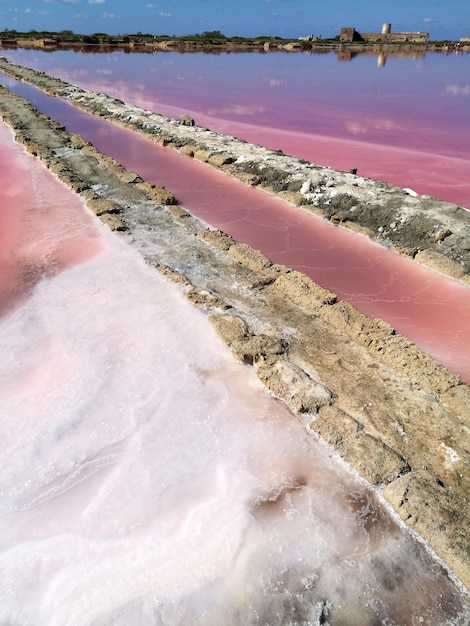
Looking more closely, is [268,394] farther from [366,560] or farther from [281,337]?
[366,560]

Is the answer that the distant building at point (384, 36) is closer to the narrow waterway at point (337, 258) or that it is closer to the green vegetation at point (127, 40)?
the green vegetation at point (127, 40)

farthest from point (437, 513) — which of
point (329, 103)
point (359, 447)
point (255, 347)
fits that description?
point (329, 103)

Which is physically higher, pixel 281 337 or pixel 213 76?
pixel 213 76

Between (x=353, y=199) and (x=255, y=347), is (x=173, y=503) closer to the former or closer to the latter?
(x=255, y=347)

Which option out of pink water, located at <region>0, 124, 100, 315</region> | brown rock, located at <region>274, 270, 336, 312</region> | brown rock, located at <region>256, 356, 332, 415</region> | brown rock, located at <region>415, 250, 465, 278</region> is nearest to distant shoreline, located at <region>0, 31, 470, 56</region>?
pink water, located at <region>0, 124, 100, 315</region>

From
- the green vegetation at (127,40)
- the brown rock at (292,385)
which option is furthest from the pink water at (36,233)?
the green vegetation at (127,40)

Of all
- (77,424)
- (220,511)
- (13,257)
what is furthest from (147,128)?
(220,511)

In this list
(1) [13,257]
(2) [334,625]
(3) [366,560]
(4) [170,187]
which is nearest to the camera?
(2) [334,625]
